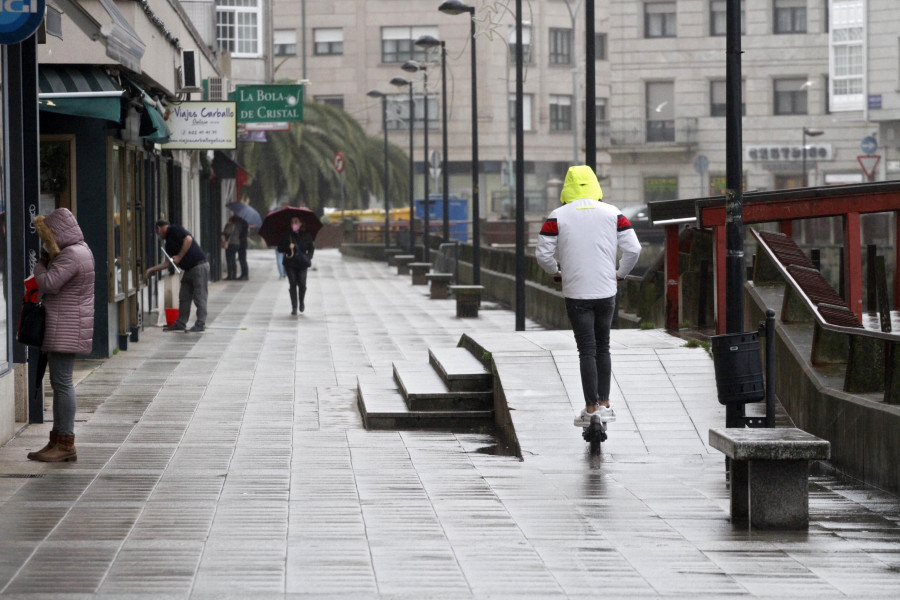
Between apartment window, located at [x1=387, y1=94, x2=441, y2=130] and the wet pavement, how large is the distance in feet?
197

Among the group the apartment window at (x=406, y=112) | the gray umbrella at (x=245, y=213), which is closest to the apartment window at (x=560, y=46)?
the apartment window at (x=406, y=112)

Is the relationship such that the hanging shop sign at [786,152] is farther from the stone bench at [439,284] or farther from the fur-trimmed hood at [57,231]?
the fur-trimmed hood at [57,231]

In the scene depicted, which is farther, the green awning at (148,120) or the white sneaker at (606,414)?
the green awning at (148,120)

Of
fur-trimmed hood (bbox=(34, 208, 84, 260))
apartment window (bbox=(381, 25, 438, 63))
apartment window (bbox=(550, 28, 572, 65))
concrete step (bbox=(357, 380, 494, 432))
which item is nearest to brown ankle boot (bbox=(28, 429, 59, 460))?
fur-trimmed hood (bbox=(34, 208, 84, 260))

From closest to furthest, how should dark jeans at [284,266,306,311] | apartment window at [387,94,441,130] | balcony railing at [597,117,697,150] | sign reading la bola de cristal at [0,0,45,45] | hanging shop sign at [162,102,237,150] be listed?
sign reading la bola de cristal at [0,0,45,45] < hanging shop sign at [162,102,237,150] < dark jeans at [284,266,306,311] < balcony railing at [597,117,697,150] < apartment window at [387,94,441,130]

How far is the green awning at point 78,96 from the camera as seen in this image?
14.0 meters

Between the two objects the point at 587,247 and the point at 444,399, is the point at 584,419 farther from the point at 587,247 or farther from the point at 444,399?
the point at 444,399

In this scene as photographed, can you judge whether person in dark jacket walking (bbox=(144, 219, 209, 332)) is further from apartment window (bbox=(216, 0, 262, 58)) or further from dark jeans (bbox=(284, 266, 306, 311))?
apartment window (bbox=(216, 0, 262, 58))

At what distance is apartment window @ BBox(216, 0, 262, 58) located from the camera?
41.1 metres

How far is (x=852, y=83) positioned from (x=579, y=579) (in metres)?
56.6

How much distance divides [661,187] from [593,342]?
200ft

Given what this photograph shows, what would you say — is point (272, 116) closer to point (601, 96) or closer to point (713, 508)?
point (713, 508)

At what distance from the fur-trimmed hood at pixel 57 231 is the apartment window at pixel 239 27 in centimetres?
3172

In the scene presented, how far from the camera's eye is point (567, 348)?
12.4 m
